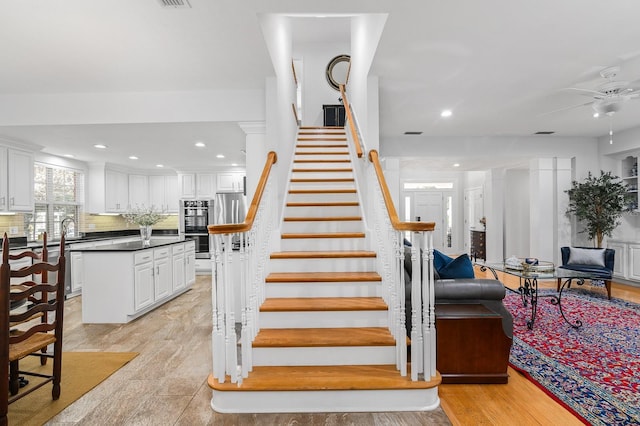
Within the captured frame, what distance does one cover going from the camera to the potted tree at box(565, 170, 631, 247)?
655cm

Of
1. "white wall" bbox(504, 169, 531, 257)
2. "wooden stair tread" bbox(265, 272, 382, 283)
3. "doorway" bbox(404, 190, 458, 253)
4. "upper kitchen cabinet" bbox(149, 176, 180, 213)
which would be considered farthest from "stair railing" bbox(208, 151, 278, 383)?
"doorway" bbox(404, 190, 458, 253)

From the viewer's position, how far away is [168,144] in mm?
5840

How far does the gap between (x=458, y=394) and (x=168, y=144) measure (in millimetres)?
5317

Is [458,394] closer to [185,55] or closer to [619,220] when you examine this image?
[185,55]

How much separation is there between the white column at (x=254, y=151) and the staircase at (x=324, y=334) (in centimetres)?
53

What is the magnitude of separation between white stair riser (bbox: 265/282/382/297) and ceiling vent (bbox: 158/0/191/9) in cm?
224

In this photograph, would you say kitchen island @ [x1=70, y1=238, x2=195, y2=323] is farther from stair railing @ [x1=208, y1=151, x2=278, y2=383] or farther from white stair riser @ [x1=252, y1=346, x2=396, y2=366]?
white stair riser @ [x1=252, y1=346, x2=396, y2=366]

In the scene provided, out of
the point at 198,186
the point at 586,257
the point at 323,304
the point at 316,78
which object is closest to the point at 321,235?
the point at 323,304

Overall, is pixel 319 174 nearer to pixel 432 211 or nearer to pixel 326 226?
pixel 326 226

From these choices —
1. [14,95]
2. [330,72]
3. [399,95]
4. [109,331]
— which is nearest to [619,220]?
[399,95]

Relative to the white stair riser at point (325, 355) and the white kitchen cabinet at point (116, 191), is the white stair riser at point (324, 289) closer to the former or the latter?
the white stair riser at point (325, 355)

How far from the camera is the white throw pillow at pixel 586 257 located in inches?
226

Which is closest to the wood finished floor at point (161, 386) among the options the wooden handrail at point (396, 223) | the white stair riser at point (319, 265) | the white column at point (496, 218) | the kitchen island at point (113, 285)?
Result: the kitchen island at point (113, 285)

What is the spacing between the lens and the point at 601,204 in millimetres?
6652
